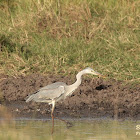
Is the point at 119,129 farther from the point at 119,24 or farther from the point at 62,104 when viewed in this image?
the point at 119,24

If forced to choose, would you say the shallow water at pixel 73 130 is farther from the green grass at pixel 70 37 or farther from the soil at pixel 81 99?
the green grass at pixel 70 37

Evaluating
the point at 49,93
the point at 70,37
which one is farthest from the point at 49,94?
the point at 70,37

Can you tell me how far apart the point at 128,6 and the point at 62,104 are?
4.67 metres

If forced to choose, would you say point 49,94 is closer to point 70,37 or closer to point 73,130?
point 73,130

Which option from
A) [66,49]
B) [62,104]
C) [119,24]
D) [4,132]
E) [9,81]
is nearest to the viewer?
[4,132]

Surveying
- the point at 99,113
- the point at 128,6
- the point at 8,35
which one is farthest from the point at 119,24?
the point at 99,113

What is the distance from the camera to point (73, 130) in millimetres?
6816

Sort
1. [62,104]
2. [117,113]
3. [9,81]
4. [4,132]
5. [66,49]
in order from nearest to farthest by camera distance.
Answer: [4,132] < [117,113] < [62,104] < [9,81] < [66,49]

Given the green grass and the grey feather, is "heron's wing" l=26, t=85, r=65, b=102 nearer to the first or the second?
the grey feather

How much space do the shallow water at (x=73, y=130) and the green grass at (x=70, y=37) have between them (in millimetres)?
1928

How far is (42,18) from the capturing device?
11703mm

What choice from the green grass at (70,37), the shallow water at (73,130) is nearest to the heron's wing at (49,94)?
the shallow water at (73,130)

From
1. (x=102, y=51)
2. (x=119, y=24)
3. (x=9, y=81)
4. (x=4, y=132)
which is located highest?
(x=119, y=24)

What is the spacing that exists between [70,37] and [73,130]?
4566 millimetres
